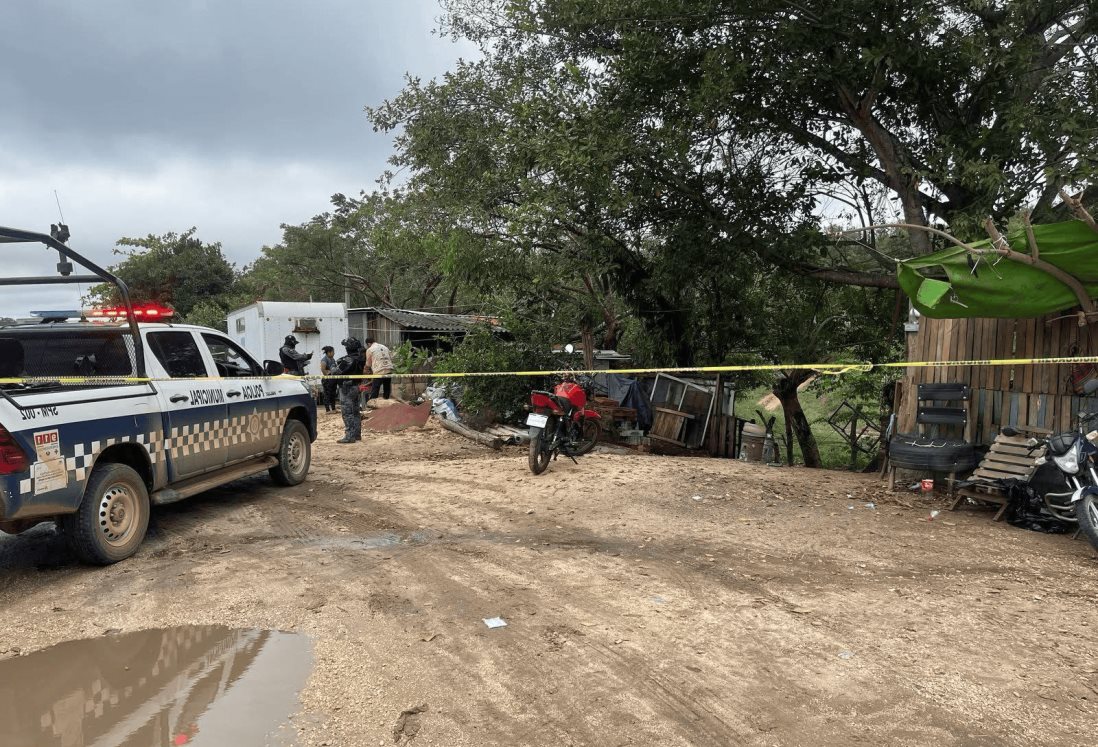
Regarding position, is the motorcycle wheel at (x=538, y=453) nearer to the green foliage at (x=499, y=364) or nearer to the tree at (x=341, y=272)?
the green foliage at (x=499, y=364)

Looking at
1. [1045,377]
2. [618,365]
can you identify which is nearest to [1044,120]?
[1045,377]

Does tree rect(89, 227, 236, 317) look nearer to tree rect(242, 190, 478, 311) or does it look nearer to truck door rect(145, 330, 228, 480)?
tree rect(242, 190, 478, 311)

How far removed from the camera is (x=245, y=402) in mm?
6816

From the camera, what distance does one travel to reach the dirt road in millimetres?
3027

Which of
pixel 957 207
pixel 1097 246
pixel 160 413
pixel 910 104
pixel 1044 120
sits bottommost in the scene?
pixel 160 413

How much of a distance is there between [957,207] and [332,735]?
909cm

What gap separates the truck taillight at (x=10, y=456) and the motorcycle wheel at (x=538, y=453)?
517 centimetres

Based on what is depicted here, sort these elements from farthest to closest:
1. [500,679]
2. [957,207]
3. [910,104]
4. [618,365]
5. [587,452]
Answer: [618,365]
[587,452]
[910,104]
[957,207]
[500,679]

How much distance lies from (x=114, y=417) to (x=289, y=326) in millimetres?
15194

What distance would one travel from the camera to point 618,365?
17359mm

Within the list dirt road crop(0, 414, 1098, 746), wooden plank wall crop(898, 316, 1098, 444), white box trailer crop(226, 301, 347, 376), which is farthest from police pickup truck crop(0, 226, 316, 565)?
white box trailer crop(226, 301, 347, 376)

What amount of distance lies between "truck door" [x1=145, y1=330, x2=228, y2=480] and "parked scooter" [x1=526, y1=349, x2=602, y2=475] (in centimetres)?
350

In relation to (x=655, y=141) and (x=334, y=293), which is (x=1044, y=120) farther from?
(x=334, y=293)

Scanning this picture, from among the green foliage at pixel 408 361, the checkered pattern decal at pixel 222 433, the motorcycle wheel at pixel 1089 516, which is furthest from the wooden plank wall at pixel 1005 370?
the green foliage at pixel 408 361
